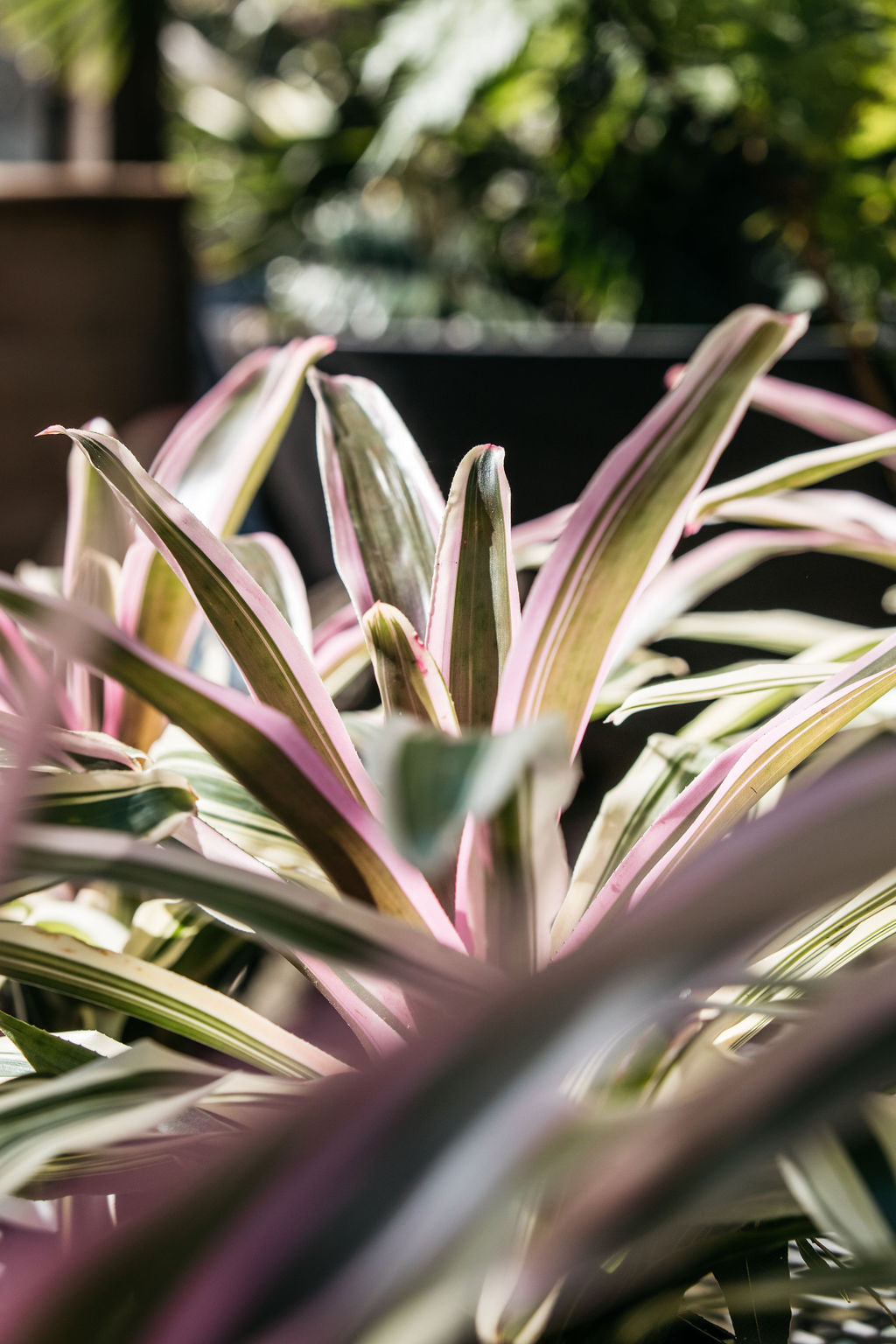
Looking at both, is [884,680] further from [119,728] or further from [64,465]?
[64,465]

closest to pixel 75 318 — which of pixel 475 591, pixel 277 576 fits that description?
pixel 277 576

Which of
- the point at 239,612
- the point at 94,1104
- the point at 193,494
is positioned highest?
the point at 193,494

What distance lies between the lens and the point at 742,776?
27 centimetres

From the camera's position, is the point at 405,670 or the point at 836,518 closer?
the point at 405,670

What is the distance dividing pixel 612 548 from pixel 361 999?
0.13 meters

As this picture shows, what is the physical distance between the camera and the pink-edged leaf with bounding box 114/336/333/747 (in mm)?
392

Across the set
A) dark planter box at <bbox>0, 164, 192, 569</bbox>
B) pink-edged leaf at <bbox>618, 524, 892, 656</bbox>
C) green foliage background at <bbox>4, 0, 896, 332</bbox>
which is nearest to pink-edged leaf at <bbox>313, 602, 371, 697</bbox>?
pink-edged leaf at <bbox>618, 524, 892, 656</bbox>

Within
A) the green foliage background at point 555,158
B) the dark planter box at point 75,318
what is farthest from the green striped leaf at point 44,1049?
the dark planter box at point 75,318

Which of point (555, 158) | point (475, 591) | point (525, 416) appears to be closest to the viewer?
point (475, 591)

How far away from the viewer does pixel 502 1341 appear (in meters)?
0.21

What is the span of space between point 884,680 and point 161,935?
0.78 feet

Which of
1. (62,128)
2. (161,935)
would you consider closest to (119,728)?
(161,935)

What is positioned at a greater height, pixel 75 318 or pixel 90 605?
pixel 75 318

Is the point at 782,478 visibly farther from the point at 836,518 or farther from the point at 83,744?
the point at 83,744
